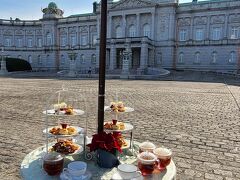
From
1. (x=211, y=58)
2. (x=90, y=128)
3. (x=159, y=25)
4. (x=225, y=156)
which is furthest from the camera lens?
(x=159, y=25)

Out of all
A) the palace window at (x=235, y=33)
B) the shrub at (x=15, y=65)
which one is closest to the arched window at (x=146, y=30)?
the palace window at (x=235, y=33)

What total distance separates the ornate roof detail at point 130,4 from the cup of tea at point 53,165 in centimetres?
5462

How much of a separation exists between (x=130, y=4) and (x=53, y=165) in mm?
56954

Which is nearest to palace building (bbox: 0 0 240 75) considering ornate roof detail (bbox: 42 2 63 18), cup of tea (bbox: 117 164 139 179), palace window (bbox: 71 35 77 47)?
palace window (bbox: 71 35 77 47)

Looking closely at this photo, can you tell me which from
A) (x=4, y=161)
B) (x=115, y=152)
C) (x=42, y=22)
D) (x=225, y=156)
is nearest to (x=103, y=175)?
(x=115, y=152)

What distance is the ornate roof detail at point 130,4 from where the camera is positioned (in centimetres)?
5391

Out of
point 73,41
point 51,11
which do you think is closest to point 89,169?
point 73,41

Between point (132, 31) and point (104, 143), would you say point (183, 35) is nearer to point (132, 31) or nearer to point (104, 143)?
point (132, 31)

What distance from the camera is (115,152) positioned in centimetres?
368

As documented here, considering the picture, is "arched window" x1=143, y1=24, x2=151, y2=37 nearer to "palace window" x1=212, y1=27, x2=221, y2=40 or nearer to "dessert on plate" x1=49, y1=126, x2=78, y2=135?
"palace window" x1=212, y1=27, x2=221, y2=40

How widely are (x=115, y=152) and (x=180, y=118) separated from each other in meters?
6.60

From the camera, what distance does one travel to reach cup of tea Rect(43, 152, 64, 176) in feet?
10.7

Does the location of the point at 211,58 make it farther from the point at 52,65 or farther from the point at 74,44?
the point at 52,65

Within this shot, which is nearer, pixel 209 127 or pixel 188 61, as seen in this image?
pixel 209 127
